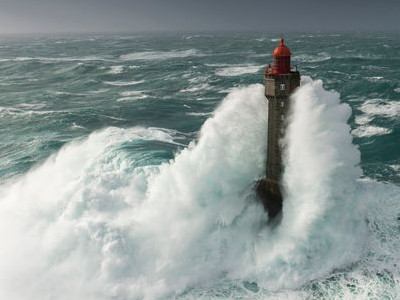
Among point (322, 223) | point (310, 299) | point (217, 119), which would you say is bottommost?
point (310, 299)

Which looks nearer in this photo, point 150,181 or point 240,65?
point 150,181

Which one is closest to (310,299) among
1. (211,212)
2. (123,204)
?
(211,212)

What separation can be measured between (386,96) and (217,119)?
3439cm

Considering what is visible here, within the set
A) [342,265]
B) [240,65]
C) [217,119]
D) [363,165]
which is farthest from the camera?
[240,65]

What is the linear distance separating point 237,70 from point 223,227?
6133 centimetres

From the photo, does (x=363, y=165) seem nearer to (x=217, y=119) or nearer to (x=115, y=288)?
(x=217, y=119)

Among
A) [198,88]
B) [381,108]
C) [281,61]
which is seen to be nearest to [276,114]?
[281,61]

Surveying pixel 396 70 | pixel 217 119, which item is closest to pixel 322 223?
pixel 217 119

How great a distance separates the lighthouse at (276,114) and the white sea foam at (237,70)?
5213cm

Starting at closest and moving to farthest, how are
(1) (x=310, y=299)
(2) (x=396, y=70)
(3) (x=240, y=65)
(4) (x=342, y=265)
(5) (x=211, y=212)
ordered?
(1) (x=310, y=299) < (4) (x=342, y=265) < (5) (x=211, y=212) < (2) (x=396, y=70) < (3) (x=240, y=65)

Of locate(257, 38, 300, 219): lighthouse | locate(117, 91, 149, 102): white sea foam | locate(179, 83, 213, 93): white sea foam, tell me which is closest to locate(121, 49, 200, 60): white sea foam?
locate(179, 83, 213, 93): white sea foam

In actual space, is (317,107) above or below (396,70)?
above

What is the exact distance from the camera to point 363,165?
1341 inches

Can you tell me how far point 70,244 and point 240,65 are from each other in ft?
237
